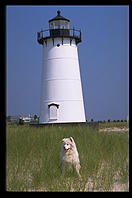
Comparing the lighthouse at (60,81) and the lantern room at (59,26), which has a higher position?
the lantern room at (59,26)

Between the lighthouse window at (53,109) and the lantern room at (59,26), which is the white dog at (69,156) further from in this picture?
the lantern room at (59,26)

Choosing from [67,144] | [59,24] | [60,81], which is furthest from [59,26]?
[67,144]

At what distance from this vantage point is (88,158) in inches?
159

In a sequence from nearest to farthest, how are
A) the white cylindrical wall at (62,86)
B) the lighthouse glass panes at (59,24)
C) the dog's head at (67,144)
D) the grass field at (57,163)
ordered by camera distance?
1. the grass field at (57,163)
2. the dog's head at (67,144)
3. the white cylindrical wall at (62,86)
4. the lighthouse glass panes at (59,24)

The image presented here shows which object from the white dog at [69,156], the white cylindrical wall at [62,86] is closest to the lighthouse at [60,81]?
the white cylindrical wall at [62,86]

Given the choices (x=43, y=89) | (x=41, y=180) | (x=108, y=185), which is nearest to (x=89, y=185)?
(x=108, y=185)

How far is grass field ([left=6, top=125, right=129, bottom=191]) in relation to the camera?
3.10 meters

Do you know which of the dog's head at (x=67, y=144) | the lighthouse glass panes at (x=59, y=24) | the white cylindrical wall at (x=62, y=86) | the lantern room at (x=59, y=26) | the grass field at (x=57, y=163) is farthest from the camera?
the lighthouse glass panes at (x=59, y=24)

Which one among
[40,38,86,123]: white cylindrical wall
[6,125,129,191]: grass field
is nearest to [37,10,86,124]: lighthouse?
[40,38,86,123]: white cylindrical wall

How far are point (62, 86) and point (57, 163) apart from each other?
9118 millimetres

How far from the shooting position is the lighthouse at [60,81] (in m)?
12.8

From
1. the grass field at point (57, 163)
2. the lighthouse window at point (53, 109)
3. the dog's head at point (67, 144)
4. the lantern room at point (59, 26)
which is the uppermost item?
the lantern room at point (59, 26)
